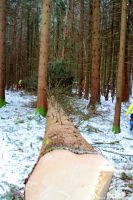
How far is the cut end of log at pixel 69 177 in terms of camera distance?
11.8ft

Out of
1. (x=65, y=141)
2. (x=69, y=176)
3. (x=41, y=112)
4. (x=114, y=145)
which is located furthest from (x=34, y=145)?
(x=69, y=176)

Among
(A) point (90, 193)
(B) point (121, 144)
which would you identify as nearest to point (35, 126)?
(B) point (121, 144)

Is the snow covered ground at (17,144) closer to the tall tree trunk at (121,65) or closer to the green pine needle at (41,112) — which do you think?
the green pine needle at (41,112)

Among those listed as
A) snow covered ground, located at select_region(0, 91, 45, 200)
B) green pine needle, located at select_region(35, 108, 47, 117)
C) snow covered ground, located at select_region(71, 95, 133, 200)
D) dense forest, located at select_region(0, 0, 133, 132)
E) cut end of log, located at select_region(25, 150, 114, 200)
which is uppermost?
dense forest, located at select_region(0, 0, 133, 132)

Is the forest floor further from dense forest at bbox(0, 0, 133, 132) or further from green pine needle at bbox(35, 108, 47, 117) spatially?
dense forest at bbox(0, 0, 133, 132)

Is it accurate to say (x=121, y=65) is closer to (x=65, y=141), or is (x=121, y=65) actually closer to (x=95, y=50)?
(x=95, y=50)

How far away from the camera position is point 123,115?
1587 centimetres

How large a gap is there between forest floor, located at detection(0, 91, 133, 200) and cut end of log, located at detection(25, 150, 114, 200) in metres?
2.16

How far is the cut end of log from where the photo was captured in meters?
3.61

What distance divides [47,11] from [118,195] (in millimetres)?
8717

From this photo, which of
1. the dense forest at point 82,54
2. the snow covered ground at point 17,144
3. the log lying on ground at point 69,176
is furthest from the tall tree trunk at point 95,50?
the log lying on ground at point 69,176

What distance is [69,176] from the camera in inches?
150

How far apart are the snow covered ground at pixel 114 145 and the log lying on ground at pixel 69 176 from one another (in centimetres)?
251

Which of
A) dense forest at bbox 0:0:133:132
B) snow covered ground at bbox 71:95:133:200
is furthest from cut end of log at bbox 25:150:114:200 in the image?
dense forest at bbox 0:0:133:132
